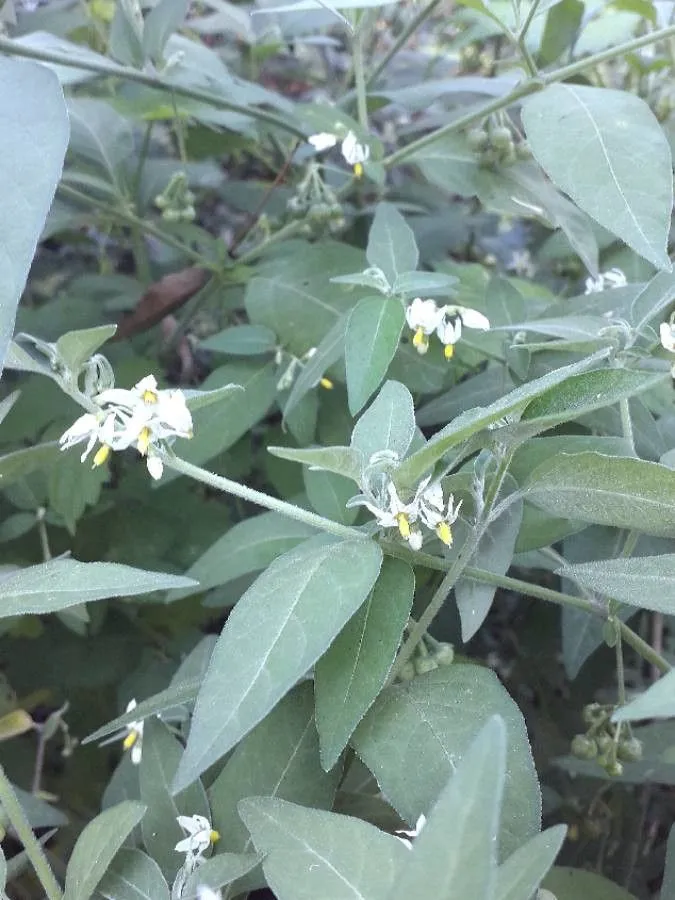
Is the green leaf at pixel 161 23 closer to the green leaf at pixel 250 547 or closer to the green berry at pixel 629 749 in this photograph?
the green leaf at pixel 250 547

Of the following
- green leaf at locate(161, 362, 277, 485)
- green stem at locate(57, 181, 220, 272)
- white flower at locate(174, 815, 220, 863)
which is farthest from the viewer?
green stem at locate(57, 181, 220, 272)

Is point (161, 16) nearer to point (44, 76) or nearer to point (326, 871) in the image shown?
point (44, 76)

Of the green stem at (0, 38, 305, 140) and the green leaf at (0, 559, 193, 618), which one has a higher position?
the green stem at (0, 38, 305, 140)

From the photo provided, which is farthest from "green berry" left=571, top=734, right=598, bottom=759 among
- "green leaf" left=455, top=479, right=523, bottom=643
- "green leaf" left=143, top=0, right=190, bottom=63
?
"green leaf" left=143, top=0, right=190, bottom=63

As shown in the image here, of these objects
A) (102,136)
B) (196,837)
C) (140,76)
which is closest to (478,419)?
(196,837)

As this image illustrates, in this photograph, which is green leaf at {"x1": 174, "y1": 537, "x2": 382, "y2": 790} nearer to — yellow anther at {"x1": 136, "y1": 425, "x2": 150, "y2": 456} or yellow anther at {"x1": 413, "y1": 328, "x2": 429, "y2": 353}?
yellow anther at {"x1": 136, "y1": 425, "x2": 150, "y2": 456}

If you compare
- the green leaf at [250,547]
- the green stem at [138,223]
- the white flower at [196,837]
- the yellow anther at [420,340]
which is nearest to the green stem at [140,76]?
the green stem at [138,223]

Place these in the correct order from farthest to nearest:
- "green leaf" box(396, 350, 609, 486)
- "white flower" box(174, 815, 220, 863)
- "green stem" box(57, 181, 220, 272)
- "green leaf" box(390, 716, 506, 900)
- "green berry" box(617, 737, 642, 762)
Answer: "green stem" box(57, 181, 220, 272) → "green berry" box(617, 737, 642, 762) → "white flower" box(174, 815, 220, 863) → "green leaf" box(396, 350, 609, 486) → "green leaf" box(390, 716, 506, 900)

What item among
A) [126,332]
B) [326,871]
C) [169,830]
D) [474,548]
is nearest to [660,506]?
[474,548]

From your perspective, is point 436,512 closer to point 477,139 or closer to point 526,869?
point 526,869
